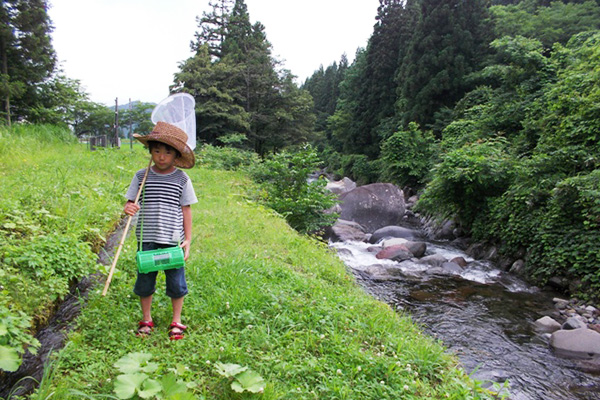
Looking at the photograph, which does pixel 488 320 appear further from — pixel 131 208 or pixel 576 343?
pixel 131 208

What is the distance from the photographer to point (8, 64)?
11742 millimetres

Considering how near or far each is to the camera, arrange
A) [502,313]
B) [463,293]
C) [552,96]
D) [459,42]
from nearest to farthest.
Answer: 1. [502,313]
2. [463,293]
3. [552,96]
4. [459,42]

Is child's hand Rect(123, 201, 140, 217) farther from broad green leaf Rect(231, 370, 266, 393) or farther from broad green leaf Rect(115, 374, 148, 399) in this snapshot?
broad green leaf Rect(231, 370, 266, 393)

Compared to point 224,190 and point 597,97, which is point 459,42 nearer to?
point 597,97

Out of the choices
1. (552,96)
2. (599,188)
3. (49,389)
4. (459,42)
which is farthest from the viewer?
(459,42)

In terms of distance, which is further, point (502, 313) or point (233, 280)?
point (502, 313)

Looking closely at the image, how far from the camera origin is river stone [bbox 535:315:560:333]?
5.74 meters

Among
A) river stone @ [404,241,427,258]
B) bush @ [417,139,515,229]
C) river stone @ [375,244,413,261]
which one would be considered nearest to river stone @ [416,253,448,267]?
river stone @ [375,244,413,261]

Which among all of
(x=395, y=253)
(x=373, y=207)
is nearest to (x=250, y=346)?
(x=395, y=253)

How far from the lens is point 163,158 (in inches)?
116

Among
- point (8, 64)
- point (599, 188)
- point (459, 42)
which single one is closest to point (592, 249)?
point (599, 188)

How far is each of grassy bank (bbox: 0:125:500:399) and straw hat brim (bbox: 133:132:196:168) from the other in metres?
1.31

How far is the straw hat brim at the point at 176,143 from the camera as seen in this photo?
2824 mm

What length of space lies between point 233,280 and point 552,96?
10499 mm
